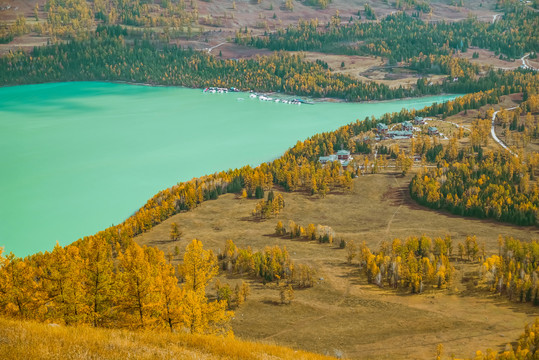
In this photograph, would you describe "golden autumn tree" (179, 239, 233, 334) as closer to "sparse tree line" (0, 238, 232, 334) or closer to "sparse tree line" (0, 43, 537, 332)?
"sparse tree line" (0, 238, 232, 334)

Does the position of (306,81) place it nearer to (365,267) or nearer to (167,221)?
(167,221)

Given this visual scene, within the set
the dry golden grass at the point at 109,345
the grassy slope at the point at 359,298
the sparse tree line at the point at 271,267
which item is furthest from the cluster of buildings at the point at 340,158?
the dry golden grass at the point at 109,345

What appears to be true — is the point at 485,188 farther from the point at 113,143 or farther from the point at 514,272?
the point at 113,143

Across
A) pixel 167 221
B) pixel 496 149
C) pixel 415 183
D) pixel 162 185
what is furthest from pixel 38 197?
pixel 496 149

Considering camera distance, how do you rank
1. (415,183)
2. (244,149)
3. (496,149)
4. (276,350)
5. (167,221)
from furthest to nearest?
(244,149) → (496,149) → (415,183) → (167,221) → (276,350)

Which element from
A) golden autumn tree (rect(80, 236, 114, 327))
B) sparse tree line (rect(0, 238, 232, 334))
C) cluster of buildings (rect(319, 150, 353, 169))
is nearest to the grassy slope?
sparse tree line (rect(0, 238, 232, 334))

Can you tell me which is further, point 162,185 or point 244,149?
point 244,149

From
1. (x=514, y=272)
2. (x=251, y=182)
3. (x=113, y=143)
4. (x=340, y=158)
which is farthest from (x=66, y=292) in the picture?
(x=113, y=143)
